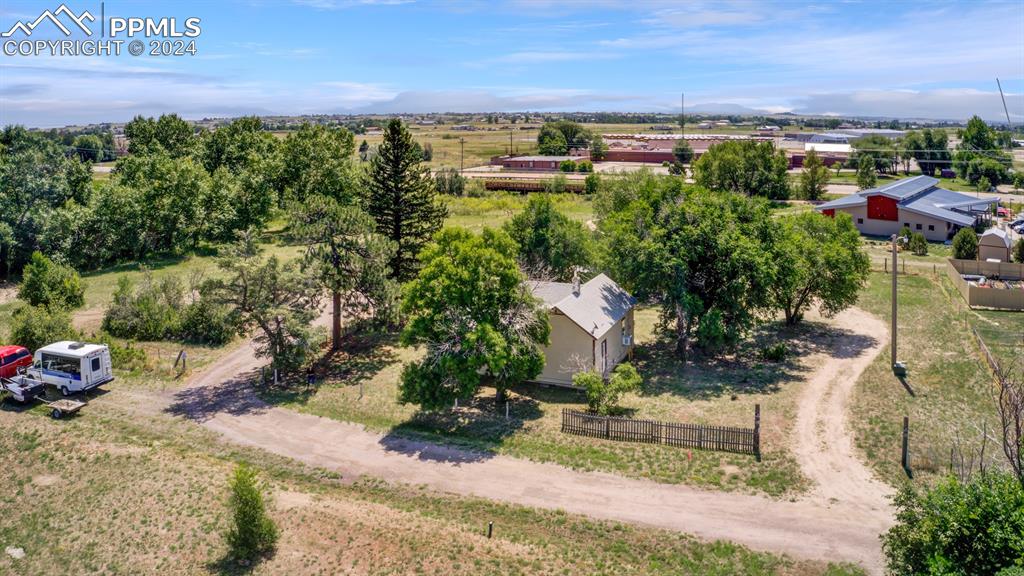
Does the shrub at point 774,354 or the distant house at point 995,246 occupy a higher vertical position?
the distant house at point 995,246

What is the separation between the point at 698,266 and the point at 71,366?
88.3 ft

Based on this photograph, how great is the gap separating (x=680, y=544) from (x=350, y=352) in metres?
20.7

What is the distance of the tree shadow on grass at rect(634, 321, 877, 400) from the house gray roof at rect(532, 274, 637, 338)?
2.96 metres

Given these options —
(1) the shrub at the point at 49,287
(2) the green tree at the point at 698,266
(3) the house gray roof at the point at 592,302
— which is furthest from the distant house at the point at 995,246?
(1) the shrub at the point at 49,287

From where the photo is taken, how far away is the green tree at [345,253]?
104ft

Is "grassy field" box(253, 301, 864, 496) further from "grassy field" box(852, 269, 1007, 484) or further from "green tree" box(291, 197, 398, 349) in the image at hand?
"green tree" box(291, 197, 398, 349)

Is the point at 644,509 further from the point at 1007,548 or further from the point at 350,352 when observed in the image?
the point at 350,352

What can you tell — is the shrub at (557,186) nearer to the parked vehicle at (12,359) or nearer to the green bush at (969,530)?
the parked vehicle at (12,359)

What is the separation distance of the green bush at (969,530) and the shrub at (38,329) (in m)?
34.4

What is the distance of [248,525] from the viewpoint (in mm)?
17250

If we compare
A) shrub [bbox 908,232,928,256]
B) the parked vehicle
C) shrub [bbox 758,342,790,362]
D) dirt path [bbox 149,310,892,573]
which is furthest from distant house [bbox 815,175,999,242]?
the parked vehicle

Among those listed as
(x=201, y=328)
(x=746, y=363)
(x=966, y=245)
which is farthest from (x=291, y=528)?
(x=966, y=245)

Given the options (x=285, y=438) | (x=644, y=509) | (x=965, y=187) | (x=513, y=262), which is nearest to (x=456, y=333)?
(x=513, y=262)

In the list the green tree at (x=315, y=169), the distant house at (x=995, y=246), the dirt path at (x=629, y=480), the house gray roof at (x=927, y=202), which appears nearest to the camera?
the dirt path at (x=629, y=480)
